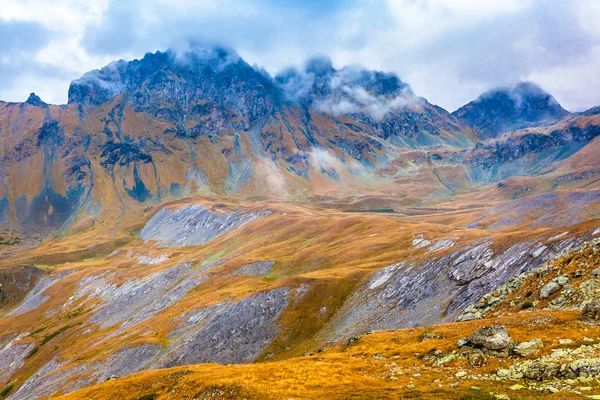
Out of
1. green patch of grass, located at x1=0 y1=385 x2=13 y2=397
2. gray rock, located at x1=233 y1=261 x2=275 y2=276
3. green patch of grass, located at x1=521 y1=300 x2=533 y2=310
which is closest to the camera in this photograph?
green patch of grass, located at x1=521 y1=300 x2=533 y2=310

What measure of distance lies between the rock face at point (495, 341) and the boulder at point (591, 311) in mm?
7219

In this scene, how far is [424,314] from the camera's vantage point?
218 feet

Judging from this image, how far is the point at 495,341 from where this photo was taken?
27641 mm

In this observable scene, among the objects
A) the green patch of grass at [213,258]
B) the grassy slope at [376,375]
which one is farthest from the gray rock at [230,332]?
the green patch of grass at [213,258]

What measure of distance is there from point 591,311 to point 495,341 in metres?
9.15

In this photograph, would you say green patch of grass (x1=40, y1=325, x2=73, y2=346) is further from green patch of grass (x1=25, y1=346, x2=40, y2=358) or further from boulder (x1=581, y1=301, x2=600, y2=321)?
boulder (x1=581, y1=301, x2=600, y2=321)

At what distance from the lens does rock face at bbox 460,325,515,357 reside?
27.4 metres

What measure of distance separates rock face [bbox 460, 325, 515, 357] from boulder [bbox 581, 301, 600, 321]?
7219mm

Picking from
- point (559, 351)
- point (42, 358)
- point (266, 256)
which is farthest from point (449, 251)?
point (42, 358)

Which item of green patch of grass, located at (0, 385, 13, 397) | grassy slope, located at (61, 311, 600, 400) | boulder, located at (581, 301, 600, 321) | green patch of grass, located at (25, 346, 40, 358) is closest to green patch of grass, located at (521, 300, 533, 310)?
grassy slope, located at (61, 311, 600, 400)

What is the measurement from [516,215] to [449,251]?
115539 mm

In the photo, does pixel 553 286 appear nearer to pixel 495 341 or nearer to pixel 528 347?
pixel 528 347

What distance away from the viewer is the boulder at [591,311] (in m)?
29.3

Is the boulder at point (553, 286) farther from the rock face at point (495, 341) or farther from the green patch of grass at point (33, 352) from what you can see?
the green patch of grass at point (33, 352)
